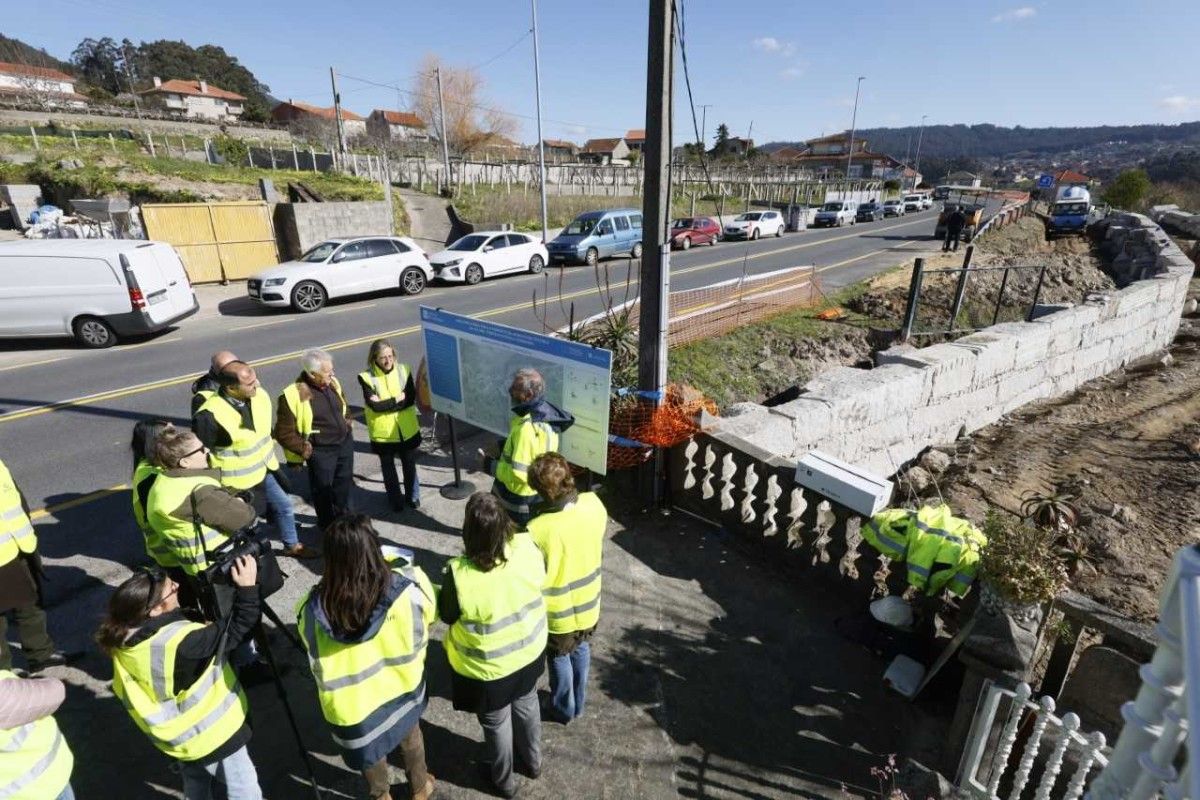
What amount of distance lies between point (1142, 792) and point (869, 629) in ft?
9.66

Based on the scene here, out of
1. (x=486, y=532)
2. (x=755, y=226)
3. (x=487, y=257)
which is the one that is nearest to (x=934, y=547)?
(x=486, y=532)

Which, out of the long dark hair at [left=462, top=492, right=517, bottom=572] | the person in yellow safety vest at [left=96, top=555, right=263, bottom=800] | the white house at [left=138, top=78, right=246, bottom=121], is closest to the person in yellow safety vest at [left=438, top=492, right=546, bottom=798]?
the long dark hair at [left=462, top=492, right=517, bottom=572]

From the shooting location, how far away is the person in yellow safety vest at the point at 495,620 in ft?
8.63

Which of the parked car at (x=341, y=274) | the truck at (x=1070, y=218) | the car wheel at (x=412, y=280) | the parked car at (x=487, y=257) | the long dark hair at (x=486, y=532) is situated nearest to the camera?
the long dark hair at (x=486, y=532)

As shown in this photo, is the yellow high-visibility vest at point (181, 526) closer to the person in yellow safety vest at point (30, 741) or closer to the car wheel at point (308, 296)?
the person in yellow safety vest at point (30, 741)

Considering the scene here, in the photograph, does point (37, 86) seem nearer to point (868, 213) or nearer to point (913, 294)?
point (868, 213)

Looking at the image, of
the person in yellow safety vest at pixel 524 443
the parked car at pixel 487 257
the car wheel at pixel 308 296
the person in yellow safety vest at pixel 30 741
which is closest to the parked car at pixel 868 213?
the parked car at pixel 487 257

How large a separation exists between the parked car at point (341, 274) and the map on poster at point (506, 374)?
9.55 m

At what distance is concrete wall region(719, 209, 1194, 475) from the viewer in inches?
270

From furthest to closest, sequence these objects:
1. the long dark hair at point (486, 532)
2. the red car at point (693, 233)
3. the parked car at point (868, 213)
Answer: the parked car at point (868, 213)
the red car at point (693, 233)
the long dark hair at point (486, 532)

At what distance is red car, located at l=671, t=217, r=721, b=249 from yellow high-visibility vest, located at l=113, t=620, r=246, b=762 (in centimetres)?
2435

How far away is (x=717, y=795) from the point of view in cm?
319

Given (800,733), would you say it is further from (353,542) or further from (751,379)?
(751,379)

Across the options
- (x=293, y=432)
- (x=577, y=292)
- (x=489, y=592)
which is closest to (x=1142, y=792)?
(x=489, y=592)
